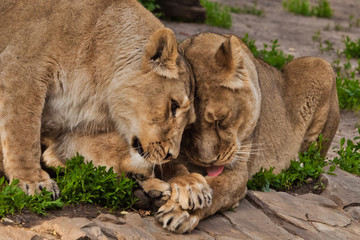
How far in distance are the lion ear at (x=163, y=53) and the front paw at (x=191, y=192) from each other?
69 centimetres

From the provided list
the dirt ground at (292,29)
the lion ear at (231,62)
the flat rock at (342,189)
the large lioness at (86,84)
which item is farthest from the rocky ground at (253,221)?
the dirt ground at (292,29)

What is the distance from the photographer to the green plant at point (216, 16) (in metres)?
10.7

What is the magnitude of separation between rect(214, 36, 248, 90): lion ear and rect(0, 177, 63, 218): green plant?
1.42 meters

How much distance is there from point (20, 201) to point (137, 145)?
88 cm

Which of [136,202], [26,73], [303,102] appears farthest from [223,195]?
[303,102]

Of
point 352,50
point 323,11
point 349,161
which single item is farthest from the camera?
point 323,11

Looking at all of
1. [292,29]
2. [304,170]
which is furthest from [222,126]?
[292,29]

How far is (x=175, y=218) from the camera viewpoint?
13.3ft

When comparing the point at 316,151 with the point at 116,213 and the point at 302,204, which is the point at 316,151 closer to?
the point at 302,204

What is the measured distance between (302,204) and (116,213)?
65.0 inches

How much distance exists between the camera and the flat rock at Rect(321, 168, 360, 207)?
551 centimetres

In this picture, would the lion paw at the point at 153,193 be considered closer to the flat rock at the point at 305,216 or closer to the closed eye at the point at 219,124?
the closed eye at the point at 219,124

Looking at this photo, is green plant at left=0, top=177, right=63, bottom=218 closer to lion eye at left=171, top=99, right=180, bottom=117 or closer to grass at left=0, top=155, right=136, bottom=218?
grass at left=0, top=155, right=136, bottom=218

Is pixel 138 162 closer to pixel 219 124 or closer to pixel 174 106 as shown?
pixel 174 106
